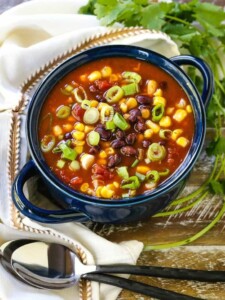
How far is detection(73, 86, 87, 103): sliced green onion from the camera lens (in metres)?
1.78

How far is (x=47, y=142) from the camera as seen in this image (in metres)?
1.74

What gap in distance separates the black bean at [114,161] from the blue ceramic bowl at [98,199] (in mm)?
104

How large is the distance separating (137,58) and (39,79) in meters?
0.32

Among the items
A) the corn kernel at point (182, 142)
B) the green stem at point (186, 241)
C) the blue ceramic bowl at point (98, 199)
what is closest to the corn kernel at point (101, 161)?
Answer: the blue ceramic bowl at point (98, 199)

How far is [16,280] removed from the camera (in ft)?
5.83

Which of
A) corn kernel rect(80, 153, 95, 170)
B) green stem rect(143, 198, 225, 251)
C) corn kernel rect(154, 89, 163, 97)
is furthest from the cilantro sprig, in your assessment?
corn kernel rect(80, 153, 95, 170)

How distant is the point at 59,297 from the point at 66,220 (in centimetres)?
23

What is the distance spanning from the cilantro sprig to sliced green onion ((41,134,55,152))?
405mm

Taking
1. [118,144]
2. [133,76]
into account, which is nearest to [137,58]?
[133,76]

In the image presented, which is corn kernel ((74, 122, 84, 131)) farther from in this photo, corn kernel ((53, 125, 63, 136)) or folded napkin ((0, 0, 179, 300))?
folded napkin ((0, 0, 179, 300))

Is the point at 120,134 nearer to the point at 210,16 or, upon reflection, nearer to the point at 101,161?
the point at 101,161

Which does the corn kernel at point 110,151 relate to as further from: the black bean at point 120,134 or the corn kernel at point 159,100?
the corn kernel at point 159,100

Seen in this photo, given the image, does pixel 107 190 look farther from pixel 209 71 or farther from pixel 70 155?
pixel 209 71

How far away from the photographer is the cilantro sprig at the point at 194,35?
188cm
